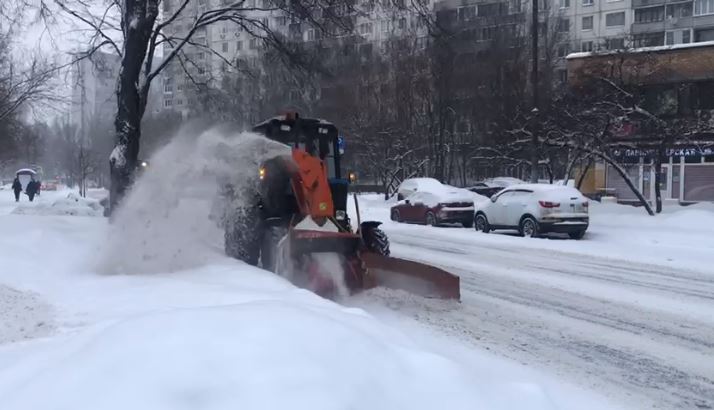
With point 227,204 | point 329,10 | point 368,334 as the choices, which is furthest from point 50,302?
point 329,10

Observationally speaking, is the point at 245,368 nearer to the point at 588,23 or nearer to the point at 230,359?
the point at 230,359

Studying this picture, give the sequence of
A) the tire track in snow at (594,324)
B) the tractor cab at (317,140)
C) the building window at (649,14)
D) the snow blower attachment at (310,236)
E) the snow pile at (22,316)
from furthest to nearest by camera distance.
Answer: 1. the building window at (649,14)
2. the tractor cab at (317,140)
3. the snow blower attachment at (310,236)
4. the tire track in snow at (594,324)
5. the snow pile at (22,316)

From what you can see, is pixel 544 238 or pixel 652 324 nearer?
pixel 652 324

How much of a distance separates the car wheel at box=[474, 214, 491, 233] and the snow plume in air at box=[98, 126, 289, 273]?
1270cm

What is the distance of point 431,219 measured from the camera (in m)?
24.0

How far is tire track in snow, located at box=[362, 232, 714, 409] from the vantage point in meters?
6.02

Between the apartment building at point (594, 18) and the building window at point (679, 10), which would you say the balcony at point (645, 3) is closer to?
the building window at point (679, 10)

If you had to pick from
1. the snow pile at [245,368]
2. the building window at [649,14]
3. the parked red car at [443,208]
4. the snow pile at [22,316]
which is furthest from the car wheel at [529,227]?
the building window at [649,14]

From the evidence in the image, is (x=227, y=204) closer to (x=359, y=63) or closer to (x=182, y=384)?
(x=182, y=384)

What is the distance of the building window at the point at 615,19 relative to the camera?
63062 mm

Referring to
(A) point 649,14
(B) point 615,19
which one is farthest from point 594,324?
(B) point 615,19

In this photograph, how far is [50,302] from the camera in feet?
22.9

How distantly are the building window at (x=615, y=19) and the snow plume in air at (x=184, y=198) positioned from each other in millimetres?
62100

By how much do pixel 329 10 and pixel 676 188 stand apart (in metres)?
24.4
